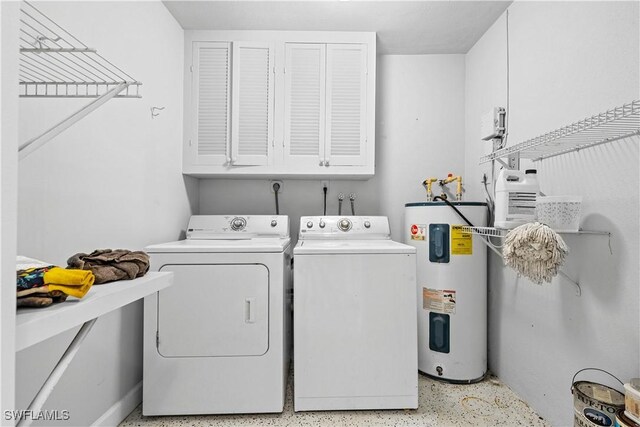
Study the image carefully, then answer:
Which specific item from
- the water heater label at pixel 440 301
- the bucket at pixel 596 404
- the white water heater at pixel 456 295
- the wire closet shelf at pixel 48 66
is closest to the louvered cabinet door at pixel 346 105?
the white water heater at pixel 456 295

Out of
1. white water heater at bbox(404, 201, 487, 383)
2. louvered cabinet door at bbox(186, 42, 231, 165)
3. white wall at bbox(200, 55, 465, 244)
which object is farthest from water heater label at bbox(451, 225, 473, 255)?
louvered cabinet door at bbox(186, 42, 231, 165)

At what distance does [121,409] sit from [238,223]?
1.24 meters

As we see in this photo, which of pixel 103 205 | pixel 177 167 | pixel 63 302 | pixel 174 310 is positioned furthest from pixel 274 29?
pixel 63 302

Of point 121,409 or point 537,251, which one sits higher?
point 537,251

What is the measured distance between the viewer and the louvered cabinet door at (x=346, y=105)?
221 cm

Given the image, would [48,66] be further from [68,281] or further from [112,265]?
[68,281]

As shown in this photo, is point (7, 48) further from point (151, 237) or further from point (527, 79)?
point (527, 79)

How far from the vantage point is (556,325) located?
150 centimetres

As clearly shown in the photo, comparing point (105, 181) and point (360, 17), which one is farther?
point (360, 17)

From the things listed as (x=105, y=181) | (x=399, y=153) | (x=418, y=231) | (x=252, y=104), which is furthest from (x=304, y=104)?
(x=105, y=181)

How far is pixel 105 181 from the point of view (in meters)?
1.44

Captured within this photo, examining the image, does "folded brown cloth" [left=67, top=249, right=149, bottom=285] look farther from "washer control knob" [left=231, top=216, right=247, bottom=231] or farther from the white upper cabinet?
the white upper cabinet

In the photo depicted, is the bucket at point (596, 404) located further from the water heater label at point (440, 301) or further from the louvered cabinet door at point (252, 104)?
the louvered cabinet door at point (252, 104)

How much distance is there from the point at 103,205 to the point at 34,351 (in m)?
0.64
